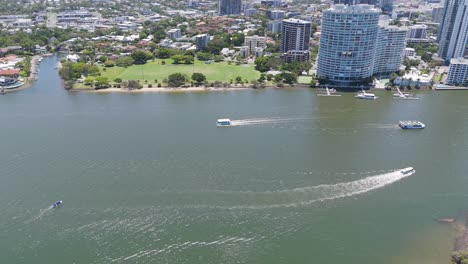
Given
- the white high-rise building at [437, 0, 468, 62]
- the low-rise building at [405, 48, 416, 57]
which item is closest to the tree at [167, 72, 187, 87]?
the low-rise building at [405, 48, 416, 57]

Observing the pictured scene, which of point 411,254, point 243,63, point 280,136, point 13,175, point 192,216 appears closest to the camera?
point 411,254

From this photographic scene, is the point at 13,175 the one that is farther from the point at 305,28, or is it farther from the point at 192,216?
the point at 305,28

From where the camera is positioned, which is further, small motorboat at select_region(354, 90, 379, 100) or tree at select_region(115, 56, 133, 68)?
tree at select_region(115, 56, 133, 68)

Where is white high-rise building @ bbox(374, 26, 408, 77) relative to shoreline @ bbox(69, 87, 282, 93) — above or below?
above

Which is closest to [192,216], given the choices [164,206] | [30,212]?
[164,206]

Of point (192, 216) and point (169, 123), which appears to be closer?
point (192, 216)

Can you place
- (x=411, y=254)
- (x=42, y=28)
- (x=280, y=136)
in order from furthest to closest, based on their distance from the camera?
(x=42, y=28) → (x=280, y=136) → (x=411, y=254)

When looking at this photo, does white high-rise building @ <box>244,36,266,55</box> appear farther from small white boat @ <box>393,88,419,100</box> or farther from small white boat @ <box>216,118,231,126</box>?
small white boat @ <box>216,118,231,126</box>
